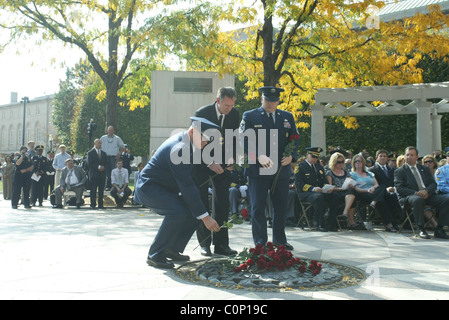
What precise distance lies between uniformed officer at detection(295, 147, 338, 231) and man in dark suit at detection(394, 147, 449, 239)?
133 centimetres

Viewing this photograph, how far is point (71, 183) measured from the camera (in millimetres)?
15914

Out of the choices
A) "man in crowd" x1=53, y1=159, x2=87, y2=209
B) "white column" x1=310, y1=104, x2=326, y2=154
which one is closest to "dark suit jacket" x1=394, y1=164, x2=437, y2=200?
"white column" x1=310, y1=104, x2=326, y2=154

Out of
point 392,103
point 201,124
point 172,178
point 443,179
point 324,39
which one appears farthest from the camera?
point 392,103

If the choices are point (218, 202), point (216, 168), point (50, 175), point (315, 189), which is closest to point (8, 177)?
point (50, 175)

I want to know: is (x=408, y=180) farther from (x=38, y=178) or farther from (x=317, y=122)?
(x=38, y=178)

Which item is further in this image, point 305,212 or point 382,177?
point 382,177

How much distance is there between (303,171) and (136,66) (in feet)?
37.6

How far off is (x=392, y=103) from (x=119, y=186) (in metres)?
9.60

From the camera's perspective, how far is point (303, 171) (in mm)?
10547

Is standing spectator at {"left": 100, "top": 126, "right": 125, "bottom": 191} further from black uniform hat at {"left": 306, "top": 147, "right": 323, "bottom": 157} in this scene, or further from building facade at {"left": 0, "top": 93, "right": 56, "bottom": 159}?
building facade at {"left": 0, "top": 93, "right": 56, "bottom": 159}

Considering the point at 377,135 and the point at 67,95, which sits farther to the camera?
the point at 67,95

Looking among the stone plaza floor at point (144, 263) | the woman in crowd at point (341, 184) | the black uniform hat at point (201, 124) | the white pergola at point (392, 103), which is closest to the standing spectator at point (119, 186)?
the stone plaza floor at point (144, 263)
